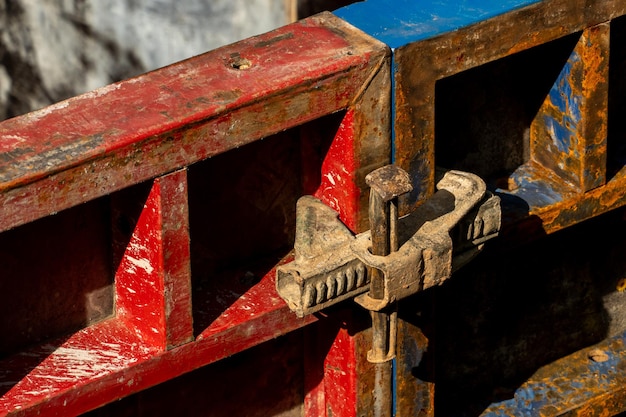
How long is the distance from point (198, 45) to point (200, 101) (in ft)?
6.17

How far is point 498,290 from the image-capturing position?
215 inches

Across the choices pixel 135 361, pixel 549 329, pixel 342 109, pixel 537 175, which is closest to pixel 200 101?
pixel 342 109

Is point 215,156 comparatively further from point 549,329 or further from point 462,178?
point 549,329

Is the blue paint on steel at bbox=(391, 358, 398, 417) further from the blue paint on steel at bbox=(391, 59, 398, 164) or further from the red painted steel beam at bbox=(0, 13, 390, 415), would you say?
the blue paint on steel at bbox=(391, 59, 398, 164)

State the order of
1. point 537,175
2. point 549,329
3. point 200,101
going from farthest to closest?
point 549,329, point 537,175, point 200,101

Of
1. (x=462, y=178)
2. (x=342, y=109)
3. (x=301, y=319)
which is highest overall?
(x=342, y=109)

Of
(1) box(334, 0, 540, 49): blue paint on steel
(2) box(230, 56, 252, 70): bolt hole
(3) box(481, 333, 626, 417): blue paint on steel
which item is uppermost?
(1) box(334, 0, 540, 49): blue paint on steel

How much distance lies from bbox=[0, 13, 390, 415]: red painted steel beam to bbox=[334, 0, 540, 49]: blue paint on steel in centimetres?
7

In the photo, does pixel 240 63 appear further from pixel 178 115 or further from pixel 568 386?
pixel 568 386

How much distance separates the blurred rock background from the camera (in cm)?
591

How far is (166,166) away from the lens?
164 inches

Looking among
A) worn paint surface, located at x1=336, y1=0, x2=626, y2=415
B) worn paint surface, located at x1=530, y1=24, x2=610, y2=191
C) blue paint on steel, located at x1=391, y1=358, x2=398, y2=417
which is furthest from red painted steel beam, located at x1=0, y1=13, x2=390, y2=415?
worn paint surface, located at x1=530, y1=24, x2=610, y2=191

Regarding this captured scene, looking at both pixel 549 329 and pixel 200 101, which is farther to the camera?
pixel 549 329

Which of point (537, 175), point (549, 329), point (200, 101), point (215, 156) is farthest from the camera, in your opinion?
point (549, 329)
